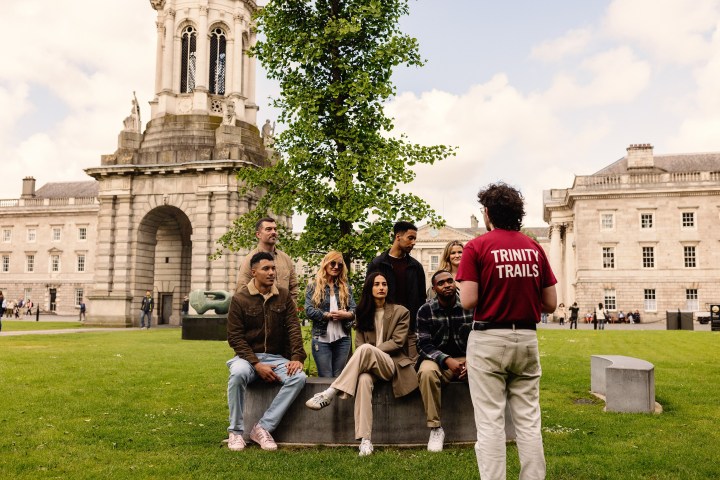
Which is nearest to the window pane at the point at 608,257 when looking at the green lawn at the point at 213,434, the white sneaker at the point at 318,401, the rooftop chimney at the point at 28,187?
the green lawn at the point at 213,434

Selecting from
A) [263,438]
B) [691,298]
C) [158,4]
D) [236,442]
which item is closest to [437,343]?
Answer: [263,438]

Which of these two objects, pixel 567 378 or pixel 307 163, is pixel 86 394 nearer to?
pixel 307 163

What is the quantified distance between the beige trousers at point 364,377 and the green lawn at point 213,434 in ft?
1.32

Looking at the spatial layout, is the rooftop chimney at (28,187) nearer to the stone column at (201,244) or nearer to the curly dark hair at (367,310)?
the stone column at (201,244)

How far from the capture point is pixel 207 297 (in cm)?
2712

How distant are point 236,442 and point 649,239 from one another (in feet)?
177

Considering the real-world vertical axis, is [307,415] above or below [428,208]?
below

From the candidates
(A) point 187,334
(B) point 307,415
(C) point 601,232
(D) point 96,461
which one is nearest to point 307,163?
(B) point 307,415

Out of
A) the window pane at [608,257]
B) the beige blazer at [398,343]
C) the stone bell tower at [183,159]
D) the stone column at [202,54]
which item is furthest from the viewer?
the window pane at [608,257]

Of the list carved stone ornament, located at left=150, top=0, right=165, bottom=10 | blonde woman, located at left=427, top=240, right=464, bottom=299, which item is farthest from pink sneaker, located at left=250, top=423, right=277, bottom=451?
carved stone ornament, located at left=150, top=0, right=165, bottom=10

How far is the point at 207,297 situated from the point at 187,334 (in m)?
2.54

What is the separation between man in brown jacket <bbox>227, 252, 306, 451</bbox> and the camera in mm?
6977

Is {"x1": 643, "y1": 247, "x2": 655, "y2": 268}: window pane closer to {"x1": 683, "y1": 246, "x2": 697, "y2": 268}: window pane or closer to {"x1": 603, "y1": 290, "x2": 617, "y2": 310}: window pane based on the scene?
{"x1": 683, "y1": 246, "x2": 697, "y2": 268}: window pane

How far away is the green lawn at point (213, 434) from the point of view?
19.9 ft
